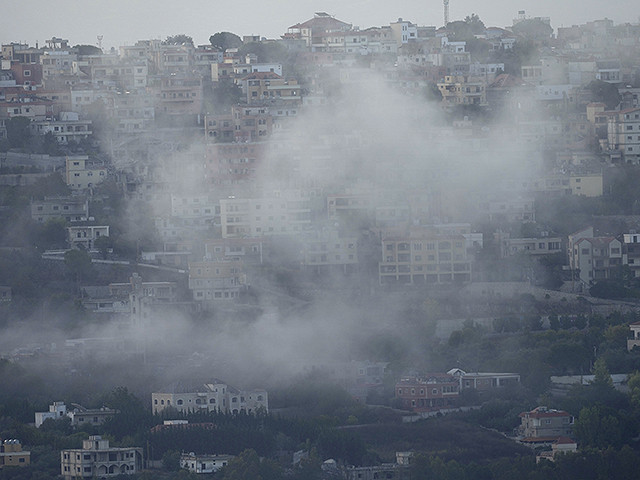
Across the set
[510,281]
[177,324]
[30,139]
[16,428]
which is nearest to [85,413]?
[16,428]

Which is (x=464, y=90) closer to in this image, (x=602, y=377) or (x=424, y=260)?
(x=424, y=260)

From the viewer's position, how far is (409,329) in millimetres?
23562

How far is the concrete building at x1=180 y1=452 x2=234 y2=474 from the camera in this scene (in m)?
18.8

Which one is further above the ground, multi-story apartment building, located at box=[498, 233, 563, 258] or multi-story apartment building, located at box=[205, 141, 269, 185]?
multi-story apartment building, located at box=[205, 141, 269, 185]

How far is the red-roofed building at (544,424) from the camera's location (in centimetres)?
1998

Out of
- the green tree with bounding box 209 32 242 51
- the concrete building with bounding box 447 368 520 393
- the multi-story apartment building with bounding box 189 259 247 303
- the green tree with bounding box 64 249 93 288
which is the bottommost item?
the concrete building with bounding box 447 368 520 393

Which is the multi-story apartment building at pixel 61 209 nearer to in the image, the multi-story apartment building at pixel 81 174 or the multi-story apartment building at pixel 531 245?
the multi-story apartment building at pixel 81 174

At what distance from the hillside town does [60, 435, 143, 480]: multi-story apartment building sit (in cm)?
3

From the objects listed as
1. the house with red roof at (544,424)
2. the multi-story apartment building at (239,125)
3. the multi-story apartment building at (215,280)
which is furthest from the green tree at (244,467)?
the multi-story apartment building at (239,125)

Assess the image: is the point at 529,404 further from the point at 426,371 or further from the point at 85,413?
the point at 85,413

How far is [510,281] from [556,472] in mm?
6758

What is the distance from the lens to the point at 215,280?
81.1 feet

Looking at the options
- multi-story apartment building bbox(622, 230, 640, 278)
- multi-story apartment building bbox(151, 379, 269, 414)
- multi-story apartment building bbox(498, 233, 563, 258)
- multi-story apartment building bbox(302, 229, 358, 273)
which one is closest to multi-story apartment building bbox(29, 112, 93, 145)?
multi-story apartment building bbox(302, 229, 358, 273)

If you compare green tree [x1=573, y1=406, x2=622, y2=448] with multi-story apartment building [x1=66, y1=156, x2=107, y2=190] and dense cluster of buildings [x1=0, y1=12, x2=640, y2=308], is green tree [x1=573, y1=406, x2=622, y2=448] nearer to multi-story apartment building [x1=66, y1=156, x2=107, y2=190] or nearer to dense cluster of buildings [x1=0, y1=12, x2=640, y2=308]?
dense cluster of buildings [x1=0, y1=12, x2=640, y2=308]
